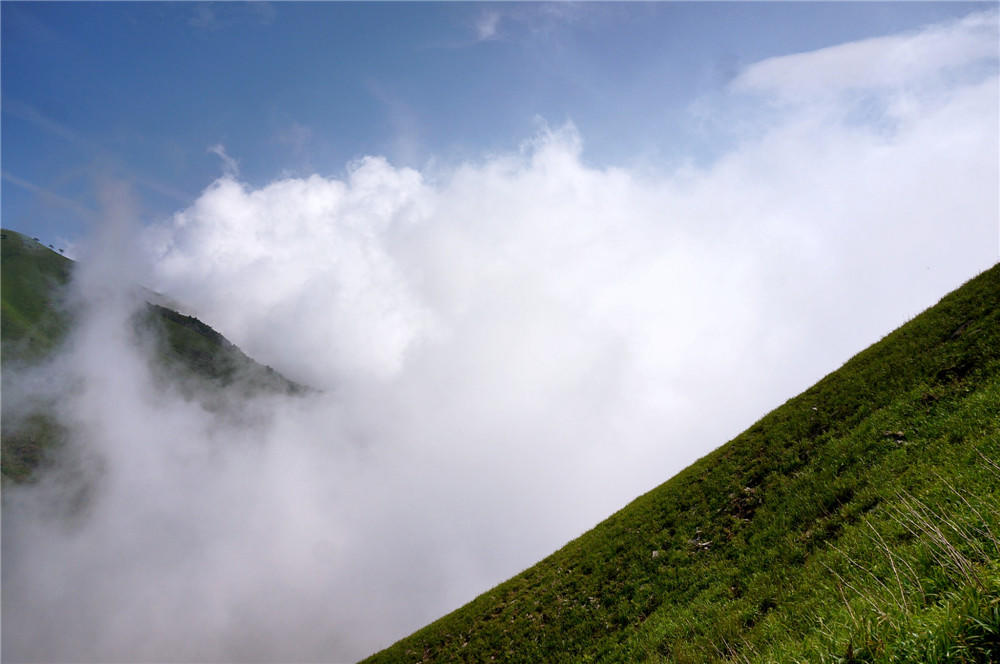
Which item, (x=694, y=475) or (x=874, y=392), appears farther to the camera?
(x=694, y=475)

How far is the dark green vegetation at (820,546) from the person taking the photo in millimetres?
7234

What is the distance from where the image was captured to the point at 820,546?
16.0m

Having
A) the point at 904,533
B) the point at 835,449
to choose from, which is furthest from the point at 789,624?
the point at 835,449

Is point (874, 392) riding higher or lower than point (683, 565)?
higher

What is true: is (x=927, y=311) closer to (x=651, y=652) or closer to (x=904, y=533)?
(x=904, y=533)

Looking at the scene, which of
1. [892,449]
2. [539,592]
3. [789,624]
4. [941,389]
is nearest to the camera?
[789,624]

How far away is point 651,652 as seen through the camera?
53.6 ft

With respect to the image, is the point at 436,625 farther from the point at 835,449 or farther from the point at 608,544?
the point at 835,449

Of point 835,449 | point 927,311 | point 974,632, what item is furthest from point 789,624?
point 927,311

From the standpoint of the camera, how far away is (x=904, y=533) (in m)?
12.9

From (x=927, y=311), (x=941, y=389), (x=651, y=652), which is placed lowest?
(x=651, y=652)

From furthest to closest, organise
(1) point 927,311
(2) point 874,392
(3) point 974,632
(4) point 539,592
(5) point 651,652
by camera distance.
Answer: (1) point 927,311 < (4) point 539,592 < (2) point 874,392 < (5) point 651,652 < (3) point 974,632

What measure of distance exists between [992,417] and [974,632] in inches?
666

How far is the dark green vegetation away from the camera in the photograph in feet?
23.7
